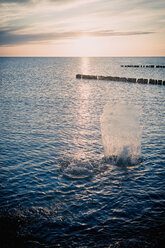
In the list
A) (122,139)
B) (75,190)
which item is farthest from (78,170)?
(122,139)

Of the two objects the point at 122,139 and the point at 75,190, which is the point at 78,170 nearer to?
the point at 75,190

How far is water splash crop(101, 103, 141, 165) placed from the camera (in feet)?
56.2

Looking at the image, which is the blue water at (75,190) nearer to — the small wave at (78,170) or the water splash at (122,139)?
the small wave at (78,170)

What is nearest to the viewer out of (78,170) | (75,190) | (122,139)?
(75,190)

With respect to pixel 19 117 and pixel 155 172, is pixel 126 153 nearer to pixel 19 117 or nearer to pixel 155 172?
pixel 155 172

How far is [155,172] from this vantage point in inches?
613

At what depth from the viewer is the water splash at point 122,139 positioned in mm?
17141

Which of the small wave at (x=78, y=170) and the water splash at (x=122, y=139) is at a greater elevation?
the water splash at (x=122, y=139)

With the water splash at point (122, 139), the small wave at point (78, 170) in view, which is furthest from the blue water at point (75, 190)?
the water splash at point (122, 139)

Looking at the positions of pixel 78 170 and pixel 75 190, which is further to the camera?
pixel 78 170

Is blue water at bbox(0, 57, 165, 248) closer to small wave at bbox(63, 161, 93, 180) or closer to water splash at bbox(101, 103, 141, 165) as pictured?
small wave at bbox(63, 161, 93, 180)

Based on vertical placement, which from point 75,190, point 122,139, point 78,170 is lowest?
point 75,190

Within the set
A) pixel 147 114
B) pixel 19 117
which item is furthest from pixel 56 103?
pixel 147 114

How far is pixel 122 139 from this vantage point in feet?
61.3
